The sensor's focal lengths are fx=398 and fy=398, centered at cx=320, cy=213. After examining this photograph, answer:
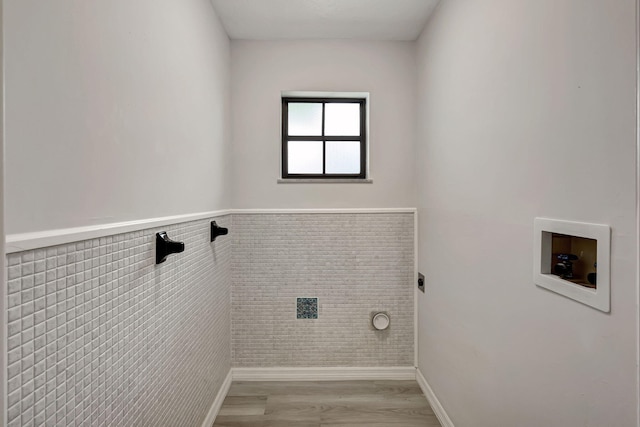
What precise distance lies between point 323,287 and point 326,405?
2.56ft

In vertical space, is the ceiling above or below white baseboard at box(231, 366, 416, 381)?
above

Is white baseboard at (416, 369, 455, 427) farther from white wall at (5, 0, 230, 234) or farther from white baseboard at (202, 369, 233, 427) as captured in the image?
white wall at (5, 0, 230, 234)

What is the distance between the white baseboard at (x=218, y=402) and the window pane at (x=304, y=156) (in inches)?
61.5

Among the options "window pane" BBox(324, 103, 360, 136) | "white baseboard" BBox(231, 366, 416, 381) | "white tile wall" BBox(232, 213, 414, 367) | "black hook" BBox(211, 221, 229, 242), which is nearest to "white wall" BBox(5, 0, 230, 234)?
"black hook" BBox(211, 221, 229, 242)

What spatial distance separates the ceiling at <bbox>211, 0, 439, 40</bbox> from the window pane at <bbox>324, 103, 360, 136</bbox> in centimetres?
49

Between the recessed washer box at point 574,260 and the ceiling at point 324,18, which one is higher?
the ceiling at point 324,18

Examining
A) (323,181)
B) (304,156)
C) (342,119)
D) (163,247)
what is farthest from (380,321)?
(163,247)

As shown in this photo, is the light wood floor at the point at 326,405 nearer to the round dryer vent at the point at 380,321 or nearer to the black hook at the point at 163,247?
the round dryer vent at the point at 380,321

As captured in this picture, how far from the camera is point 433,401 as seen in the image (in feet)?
8.18

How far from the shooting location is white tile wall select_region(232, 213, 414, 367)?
9.52ft

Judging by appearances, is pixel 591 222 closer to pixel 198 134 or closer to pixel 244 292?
pixel 198 134

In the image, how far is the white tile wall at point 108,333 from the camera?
83cm

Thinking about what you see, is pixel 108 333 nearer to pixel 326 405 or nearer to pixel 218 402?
pixel 218 402

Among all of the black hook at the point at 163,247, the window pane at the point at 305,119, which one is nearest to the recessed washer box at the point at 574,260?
the black hook at the point at 163,247
